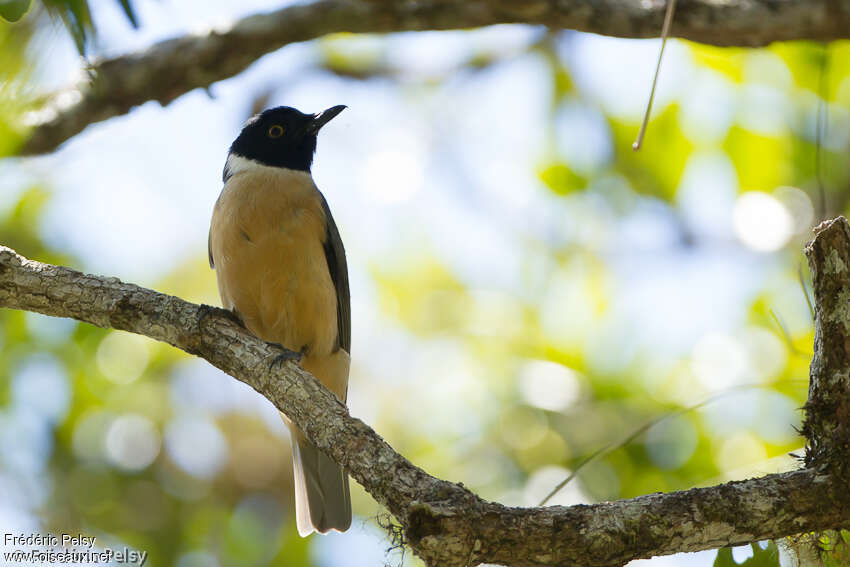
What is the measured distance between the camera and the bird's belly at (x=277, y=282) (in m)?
5.00

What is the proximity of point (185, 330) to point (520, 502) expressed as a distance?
296 centimetres

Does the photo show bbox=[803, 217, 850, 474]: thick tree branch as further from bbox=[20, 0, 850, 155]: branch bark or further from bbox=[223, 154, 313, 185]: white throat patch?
bbox=[223, 154, 313, 185]: white throat patch

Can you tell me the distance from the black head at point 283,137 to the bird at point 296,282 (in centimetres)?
32

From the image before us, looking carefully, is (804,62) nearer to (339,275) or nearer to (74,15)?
(339,275)

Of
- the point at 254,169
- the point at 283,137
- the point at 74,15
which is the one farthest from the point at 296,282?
the point at 74,15

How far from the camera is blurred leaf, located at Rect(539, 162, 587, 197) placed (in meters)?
7.65

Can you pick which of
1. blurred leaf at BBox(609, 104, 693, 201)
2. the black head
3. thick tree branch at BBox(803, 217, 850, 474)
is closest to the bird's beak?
the black head

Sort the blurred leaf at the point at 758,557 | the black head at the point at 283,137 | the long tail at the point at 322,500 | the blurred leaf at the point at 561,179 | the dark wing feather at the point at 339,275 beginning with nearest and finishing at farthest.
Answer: the blurred leaf at the point at 758,557, the long tail at the point at 322,500, the dark wing feather at the point at 339,275, the black head at the point at 283,137, the blurred leaf at the point at 561,179

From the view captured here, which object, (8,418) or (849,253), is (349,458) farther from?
(8,418)

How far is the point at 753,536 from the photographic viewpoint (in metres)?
3.00

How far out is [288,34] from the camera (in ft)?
17.5

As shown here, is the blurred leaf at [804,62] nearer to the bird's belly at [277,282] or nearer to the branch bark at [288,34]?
the branch bark at [288,34]

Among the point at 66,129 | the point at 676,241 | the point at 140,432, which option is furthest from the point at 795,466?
the point at 140,432

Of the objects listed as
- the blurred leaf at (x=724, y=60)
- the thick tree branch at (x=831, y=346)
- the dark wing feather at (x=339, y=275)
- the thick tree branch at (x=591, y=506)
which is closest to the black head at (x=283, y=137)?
the dark wing feather at (x=339, y=275)
